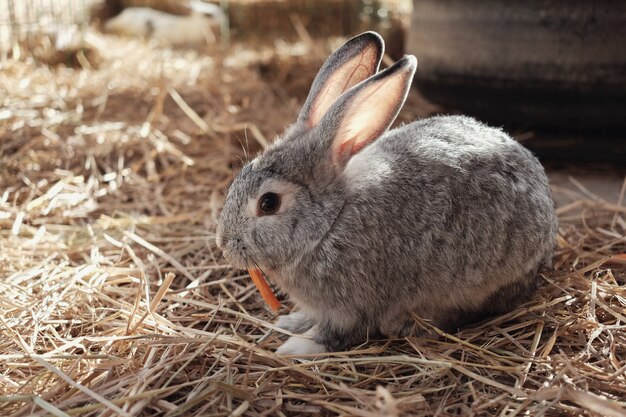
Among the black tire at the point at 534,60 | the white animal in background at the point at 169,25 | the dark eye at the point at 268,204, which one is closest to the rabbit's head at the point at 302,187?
the dark eye at the point at 268,204

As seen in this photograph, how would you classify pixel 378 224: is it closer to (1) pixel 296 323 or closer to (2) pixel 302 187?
(2) pixel 302 187

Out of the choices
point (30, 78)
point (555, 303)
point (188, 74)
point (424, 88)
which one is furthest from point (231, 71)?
point (555, 303)

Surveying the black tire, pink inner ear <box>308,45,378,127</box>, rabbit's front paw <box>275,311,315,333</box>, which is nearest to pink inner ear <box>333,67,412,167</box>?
pink inner ear <box>308,45,378,127</box>

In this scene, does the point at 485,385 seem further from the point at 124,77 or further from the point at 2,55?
the point at 2,55

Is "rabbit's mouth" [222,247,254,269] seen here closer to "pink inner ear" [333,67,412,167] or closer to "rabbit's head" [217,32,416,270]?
"rabbit's head" [217,32,416,270]

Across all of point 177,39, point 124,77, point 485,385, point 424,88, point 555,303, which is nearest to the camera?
point 485,385

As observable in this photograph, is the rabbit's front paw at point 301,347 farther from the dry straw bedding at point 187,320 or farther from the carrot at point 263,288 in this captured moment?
the carrot at point 263,288
